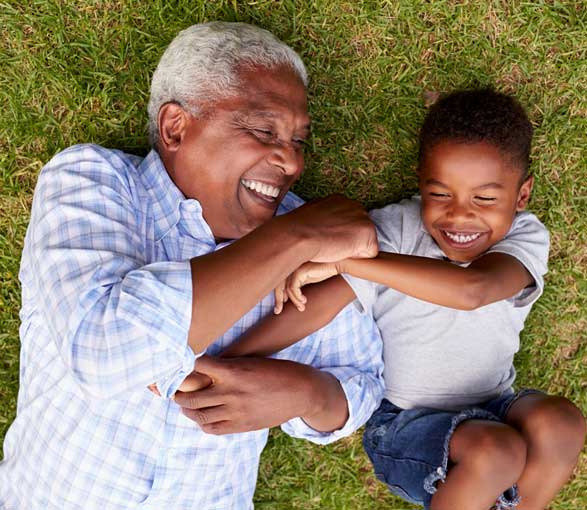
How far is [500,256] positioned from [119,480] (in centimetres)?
188

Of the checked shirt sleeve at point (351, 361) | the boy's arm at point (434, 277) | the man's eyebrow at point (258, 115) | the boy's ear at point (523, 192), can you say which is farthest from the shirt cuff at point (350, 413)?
the man's eyebrow at point (258, 115)

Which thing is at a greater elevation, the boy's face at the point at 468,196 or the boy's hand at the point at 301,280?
the boy's face at the point at 468,196

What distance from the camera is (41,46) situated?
3.25 meters

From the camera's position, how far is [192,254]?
2764 mm

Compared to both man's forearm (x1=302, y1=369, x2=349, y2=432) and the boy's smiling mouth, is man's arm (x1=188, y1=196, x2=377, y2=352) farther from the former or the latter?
man's forearm (x1=302, y1=369, x2=349, y2=432)

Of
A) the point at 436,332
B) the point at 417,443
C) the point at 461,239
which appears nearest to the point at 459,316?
the point at 436,332

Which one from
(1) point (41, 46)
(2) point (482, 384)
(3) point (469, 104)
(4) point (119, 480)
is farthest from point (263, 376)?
(1) point (41, 46)

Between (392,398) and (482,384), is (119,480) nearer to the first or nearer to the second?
(392,398)

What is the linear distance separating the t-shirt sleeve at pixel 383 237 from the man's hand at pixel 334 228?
0.34 metres

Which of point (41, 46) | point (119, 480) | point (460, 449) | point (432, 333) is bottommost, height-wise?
point (119, 480)

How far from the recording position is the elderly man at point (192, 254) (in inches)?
93.6

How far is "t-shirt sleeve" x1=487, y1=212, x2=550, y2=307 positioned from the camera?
2.90 meters

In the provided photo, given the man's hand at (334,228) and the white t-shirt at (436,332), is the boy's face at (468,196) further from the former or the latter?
the man's hand at (334,228)

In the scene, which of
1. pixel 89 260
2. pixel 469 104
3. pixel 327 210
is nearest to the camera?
pixel 89 260
